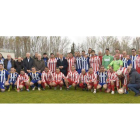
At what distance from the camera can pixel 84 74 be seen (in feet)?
24.6

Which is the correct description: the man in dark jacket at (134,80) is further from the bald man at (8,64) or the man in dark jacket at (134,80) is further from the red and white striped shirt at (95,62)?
the bald man at (8,64)

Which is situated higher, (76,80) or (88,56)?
(88,56)

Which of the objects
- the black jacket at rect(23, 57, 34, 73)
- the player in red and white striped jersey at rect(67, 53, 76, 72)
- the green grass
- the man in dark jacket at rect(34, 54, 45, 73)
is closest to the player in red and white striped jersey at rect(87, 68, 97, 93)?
the green grass

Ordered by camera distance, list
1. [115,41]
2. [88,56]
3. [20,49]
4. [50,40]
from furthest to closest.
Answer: [20,49] < [50,40] < [115,41] < [88,56]

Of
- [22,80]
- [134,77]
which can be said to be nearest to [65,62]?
A: [22,80]

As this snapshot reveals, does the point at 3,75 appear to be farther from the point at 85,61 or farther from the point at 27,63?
the point at 85,61

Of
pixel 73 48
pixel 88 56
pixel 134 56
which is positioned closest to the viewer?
pixel 134 56

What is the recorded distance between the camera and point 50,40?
2688cm

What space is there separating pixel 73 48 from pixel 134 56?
29.4m

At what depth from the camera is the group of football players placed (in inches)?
275

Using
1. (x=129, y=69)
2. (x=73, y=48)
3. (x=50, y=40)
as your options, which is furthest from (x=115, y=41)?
(x=129, y=69)

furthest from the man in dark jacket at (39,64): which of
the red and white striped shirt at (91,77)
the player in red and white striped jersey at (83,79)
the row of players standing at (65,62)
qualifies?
the red and white striped shirt at (91,77)

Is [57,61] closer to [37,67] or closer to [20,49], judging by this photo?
[37,67]

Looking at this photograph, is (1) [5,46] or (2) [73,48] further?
(2) [73,48]
